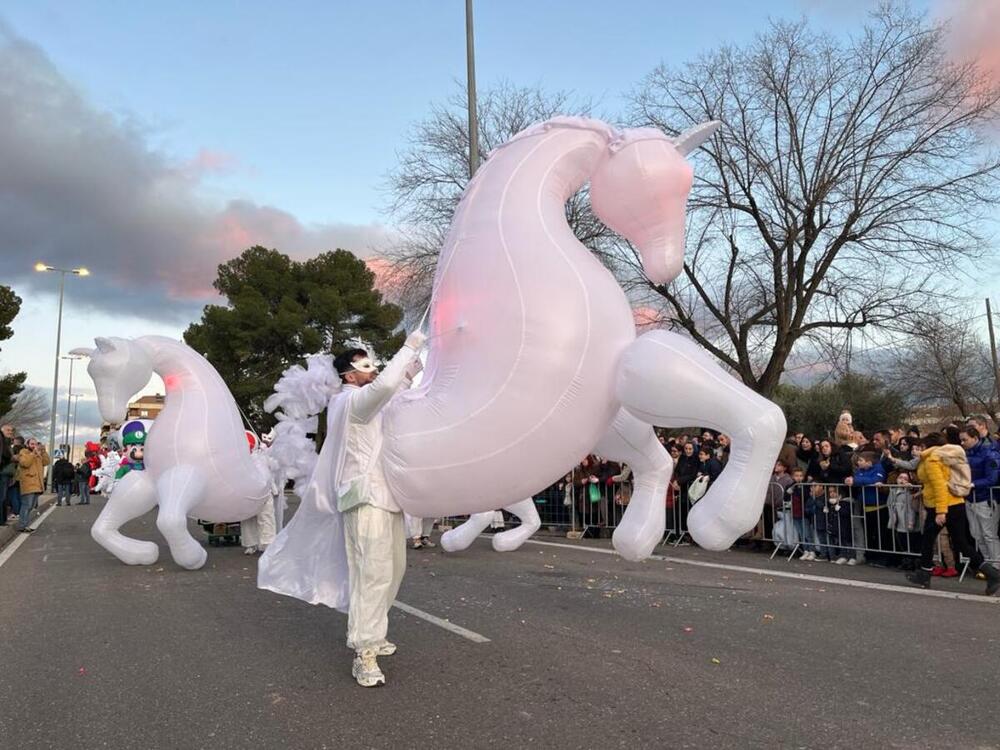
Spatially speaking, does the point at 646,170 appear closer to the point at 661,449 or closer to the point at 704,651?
the point at 661,449

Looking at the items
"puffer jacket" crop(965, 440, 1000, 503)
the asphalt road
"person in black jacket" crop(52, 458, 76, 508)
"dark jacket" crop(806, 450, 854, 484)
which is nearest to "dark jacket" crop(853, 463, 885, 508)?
"dark jacket" crop(806, 450, 854, 484)

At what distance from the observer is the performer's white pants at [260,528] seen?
964cm

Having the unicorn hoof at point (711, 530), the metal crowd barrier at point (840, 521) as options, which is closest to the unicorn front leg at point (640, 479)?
the unicorn hoof at point (711, 530)

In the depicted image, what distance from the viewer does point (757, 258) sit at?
662 inches

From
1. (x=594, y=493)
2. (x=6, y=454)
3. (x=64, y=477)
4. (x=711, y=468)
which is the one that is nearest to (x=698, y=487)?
(x=711, y=468)

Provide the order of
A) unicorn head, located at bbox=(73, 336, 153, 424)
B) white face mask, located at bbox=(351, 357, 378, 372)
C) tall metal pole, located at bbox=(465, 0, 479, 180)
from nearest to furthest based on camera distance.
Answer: white face mask, located at bbox=(351, 357, 378, 372), unicorn head, located at bbox=(73, 336, 153, 424), tall metal pole, located at bbox=(465, 0, 479, 180)

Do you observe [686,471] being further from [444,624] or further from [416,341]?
[416,341]

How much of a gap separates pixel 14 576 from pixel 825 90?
51.5 feet

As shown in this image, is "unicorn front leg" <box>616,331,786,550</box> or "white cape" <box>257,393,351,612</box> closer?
"unicorn front leg" <box>616,331,786,550</box>

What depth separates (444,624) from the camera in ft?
18.7

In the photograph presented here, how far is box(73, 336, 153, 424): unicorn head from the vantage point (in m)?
7.06

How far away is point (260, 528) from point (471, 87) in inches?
279

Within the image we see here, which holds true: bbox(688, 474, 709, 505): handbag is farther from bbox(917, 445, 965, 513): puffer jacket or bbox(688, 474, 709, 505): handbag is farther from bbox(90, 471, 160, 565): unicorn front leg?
bbox(90, 471, 160, 565): unicorn front leg

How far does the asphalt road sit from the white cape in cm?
48
